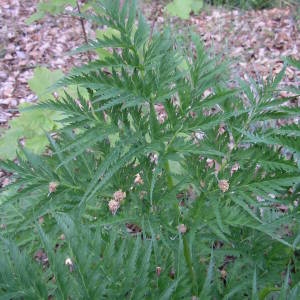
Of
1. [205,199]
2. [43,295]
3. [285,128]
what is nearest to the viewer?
[43,295]

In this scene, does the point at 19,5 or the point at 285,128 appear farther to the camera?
the point at 19,5

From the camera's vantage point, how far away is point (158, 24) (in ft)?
15.7

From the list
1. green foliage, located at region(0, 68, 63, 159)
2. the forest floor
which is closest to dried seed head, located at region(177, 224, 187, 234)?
green foliage, located at region(0, 68, 63, 159)

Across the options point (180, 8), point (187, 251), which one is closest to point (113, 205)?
point (187, 251)

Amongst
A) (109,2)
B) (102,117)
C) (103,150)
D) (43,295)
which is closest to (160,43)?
(109,2)

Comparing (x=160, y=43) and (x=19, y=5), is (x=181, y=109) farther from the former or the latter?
(x=19, y=5)

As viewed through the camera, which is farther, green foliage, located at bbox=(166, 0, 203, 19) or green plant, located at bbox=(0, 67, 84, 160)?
green foliage, located at bbox=(166, 0, 203, 19)

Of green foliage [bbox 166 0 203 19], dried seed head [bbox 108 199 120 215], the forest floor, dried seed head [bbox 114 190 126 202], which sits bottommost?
the forest floor

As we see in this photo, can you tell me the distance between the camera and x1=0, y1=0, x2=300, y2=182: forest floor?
165 inches

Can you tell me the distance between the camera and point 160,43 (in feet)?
3.98

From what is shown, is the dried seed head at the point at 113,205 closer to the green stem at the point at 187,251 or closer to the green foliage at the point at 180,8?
the green stem at the point at 187,251

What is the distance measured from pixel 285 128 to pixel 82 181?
0.67 meters

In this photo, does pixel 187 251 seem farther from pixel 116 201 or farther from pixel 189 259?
pixel 116 201

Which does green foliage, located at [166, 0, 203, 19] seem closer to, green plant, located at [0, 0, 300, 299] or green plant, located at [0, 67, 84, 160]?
green plant, located at [0, 67, 84, 160]
